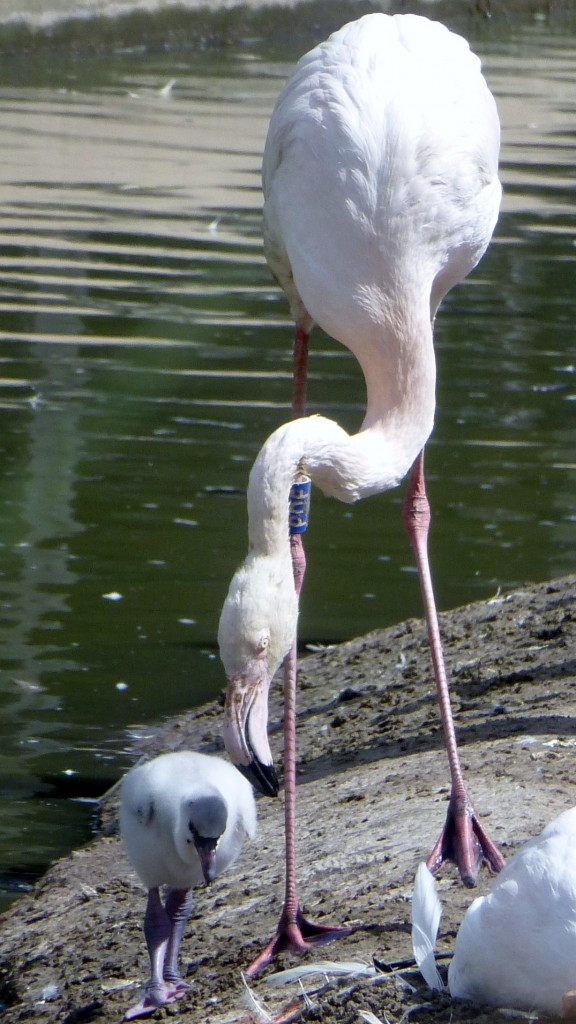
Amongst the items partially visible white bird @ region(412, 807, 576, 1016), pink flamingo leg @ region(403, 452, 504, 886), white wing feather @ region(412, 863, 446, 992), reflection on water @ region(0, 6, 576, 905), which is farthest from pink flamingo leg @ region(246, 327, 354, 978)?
reflection on water @ region(0, 6, 576, 905)

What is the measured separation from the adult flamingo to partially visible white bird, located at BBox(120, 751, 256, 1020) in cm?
23

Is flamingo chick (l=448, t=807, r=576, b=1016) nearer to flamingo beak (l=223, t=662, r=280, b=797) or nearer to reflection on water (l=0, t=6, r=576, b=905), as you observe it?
flamingo beak (l=223, t=662, r=280, b=797)

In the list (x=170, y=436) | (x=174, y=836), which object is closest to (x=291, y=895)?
(x=174, y=836)

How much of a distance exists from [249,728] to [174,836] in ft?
1.30

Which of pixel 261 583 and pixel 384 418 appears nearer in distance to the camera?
pixel 261 583

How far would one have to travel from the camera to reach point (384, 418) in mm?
5020

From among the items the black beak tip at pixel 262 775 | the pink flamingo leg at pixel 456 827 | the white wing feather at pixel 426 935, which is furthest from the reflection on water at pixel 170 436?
the white wing feather at pixel 426 935

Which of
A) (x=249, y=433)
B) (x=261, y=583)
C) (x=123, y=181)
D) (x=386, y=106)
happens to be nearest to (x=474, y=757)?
(x=261, y=583)

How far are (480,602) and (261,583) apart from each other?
3449 millimetres

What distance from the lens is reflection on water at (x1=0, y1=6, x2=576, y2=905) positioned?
6934 mm

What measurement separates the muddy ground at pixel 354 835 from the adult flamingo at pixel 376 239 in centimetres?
21

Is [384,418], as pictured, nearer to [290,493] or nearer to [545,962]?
[290,493]

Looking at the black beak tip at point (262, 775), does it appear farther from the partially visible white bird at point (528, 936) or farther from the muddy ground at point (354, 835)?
the partially visible white bird at point (528, 936)

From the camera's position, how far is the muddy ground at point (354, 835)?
430cm
